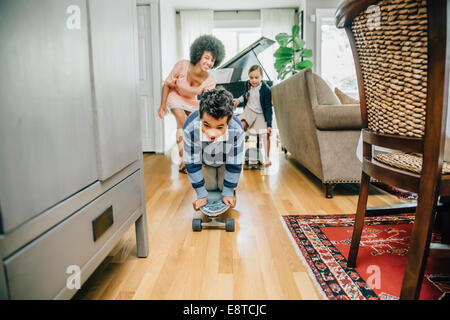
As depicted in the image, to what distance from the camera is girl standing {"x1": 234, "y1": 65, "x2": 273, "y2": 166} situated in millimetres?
2922

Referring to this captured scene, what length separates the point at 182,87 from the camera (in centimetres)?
252

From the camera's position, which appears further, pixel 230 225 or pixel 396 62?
pixel 230 225

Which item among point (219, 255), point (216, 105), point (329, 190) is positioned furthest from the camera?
point (329, 190)

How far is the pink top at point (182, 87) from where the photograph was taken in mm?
2535

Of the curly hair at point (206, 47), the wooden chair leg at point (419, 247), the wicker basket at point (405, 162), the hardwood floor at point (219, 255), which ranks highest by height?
the curly hair at point (206, 47)

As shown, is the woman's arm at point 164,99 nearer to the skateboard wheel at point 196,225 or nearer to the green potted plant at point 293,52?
the skateboard wheel at point 196,225

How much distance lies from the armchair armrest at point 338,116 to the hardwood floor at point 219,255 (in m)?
0.46

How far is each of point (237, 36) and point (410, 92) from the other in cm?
549

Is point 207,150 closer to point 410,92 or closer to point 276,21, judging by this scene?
point 410,92

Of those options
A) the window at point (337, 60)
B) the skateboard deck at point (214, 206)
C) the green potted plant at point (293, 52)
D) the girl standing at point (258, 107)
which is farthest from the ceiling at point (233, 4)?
the skateboard deck at point (214, 206)

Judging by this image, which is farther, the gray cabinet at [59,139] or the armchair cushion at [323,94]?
the armchair cushion at [323,94]

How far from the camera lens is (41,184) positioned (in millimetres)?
552

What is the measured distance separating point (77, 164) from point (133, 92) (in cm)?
43

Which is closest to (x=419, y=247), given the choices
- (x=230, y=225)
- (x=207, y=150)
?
(x=230, y=225)
